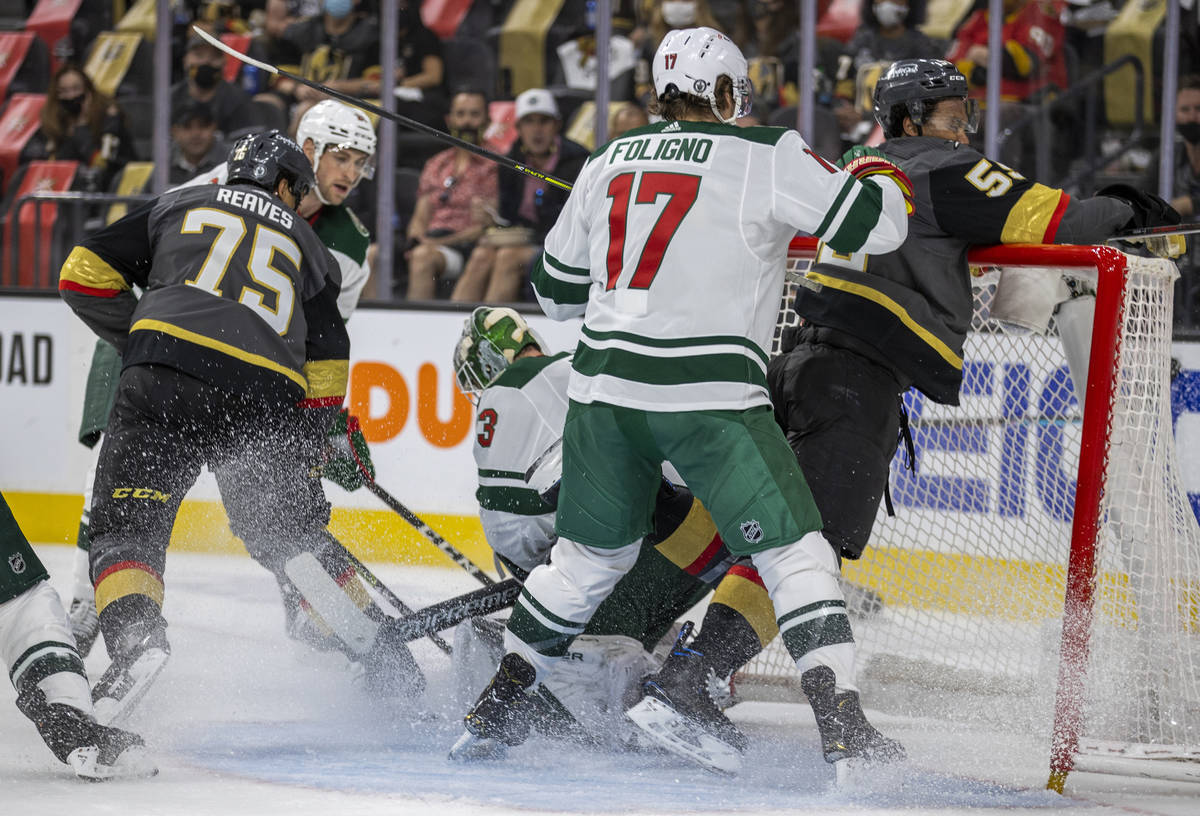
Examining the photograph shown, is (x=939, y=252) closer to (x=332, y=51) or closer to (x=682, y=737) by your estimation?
(x=682, y=737)

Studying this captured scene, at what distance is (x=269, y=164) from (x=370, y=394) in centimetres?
210

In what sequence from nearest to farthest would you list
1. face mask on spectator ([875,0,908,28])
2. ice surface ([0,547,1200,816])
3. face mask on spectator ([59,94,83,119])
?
ice surface ([0,547,1200,816]), face mask on spectator ([875,0,908,28]), face mask on spectator ([59,94,83,119])

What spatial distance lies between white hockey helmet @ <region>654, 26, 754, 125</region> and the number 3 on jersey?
164 millimetres

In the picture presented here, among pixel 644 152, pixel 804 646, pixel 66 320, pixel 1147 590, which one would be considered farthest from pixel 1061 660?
pixel 66 320

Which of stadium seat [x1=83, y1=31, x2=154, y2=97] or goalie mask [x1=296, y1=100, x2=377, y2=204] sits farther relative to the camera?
stadium seat [x1=83, y1=31, x2=154, y2=97]

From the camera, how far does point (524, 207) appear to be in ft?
18.5

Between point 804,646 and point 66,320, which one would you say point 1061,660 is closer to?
point 804,646

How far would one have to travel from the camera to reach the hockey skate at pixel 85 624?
3.69 m

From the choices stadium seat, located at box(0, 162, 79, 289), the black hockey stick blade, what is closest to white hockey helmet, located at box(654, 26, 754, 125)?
the black hockey stick blade

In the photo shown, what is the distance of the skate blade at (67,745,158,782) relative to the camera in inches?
99.7

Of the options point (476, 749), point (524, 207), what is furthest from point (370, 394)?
point (476, 749)

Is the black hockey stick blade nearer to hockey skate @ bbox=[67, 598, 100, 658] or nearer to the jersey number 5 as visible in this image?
the jersey number 5

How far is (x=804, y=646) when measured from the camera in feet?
8.30

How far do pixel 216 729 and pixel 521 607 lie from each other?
0.71 metres
